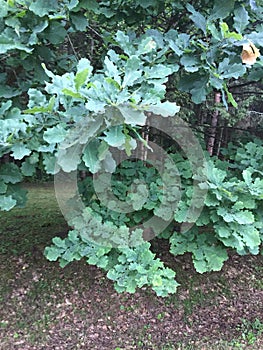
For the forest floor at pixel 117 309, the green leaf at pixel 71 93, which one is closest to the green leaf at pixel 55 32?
the green leaf at pixel 71 93

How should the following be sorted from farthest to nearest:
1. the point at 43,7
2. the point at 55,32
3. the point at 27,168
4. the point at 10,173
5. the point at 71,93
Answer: the point at 10,173, the point at 27,168, the point at 55,32, the point at 43,7, the point at 71,93

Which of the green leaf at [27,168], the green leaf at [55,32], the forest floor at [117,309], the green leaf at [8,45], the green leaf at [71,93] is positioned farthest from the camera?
the forest floor at [117,309]

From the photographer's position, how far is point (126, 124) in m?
1.24

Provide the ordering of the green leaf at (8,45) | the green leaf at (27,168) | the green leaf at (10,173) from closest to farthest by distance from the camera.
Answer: the green leaf at (8,45) → the green leaf at (27,168) → the green leaf at (10,173)

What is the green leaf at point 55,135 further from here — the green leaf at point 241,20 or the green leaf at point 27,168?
the green leaf at point 241,20

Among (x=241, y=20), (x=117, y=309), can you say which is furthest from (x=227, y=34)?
(x=117, y=309)

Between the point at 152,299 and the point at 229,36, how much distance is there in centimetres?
210

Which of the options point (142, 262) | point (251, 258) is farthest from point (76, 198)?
point (251, 258)

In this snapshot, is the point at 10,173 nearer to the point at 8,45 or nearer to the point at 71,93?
the point at 8,45

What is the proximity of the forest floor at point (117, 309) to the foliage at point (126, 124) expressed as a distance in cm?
79

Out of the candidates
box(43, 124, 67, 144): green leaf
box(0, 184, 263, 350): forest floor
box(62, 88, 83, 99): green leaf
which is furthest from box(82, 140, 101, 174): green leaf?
box(0, 184, 263, 350): forest floor

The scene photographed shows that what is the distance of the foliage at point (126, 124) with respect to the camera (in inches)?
49.8

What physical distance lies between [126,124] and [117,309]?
1.94 m

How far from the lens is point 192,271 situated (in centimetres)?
315
